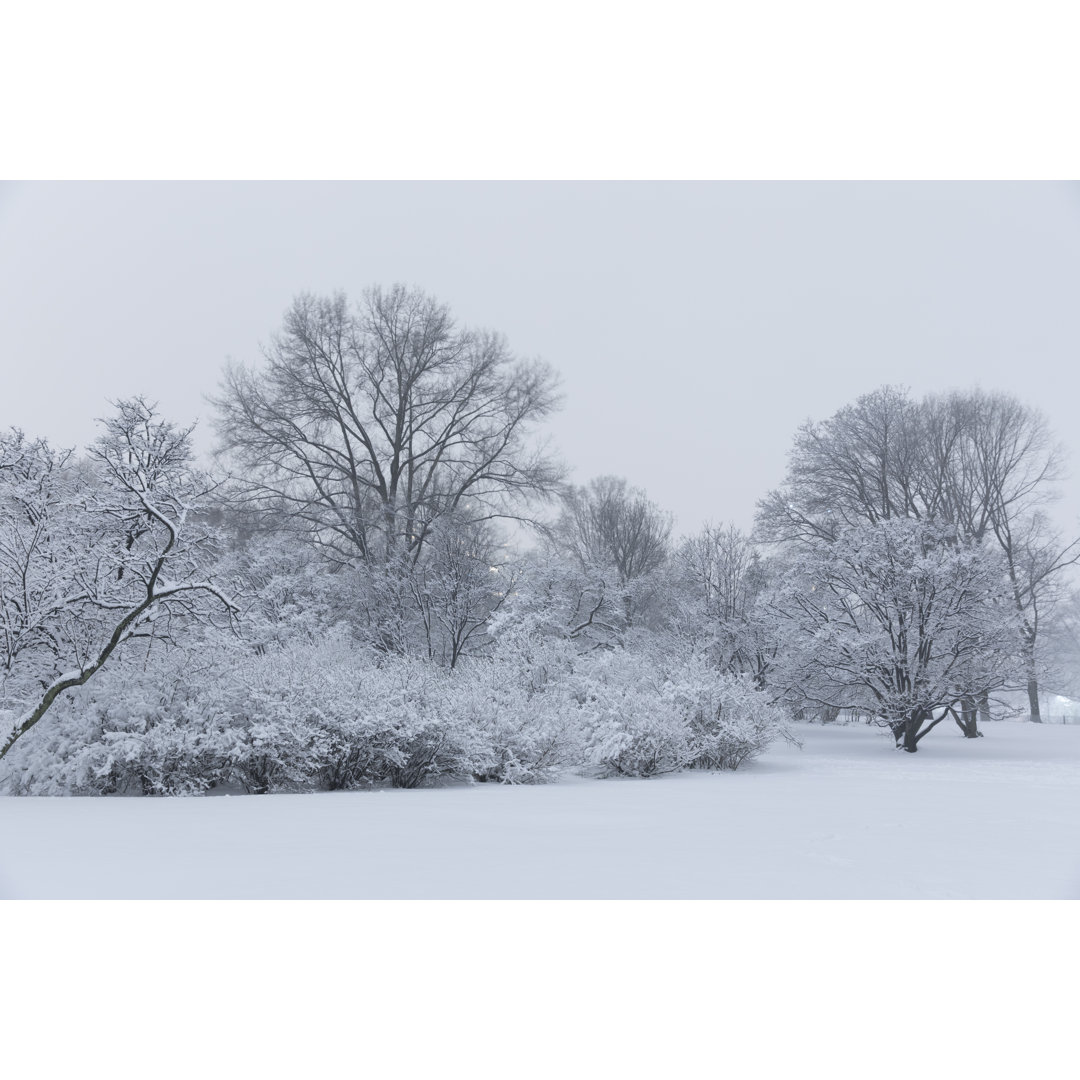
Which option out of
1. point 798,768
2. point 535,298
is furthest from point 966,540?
point 535,298

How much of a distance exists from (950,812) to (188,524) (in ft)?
27.8

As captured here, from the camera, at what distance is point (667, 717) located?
12188 mm

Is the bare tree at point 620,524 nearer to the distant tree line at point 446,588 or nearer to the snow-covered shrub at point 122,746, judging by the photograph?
the distant tree line at point 446,588

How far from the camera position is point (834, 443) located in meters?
24.2

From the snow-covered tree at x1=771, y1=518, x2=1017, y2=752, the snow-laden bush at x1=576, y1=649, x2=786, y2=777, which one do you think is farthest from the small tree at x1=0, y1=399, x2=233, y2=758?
the snow-covered tree at x1=771, y1=518, x2=1017, y2=752

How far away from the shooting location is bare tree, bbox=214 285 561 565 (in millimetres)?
22734

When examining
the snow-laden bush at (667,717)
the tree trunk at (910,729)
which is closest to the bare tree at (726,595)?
the tree trunk at (910,729)

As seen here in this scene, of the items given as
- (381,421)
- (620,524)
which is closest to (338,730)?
(381,421)

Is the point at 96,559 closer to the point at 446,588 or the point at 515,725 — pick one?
the point at 515,725

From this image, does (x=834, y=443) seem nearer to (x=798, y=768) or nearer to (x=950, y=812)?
(x=798, y=768)

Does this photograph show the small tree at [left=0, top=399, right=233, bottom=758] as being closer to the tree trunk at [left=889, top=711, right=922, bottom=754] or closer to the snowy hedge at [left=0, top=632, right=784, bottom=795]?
the snowy hedge at [left=0, top=632, right=784, bottom=795]

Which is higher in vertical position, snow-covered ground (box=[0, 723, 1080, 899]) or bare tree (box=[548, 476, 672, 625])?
bare tree (box=[548, 476, 672, 625])

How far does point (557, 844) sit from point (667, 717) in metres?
6.50

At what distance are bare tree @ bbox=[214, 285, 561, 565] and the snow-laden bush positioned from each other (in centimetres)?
989
